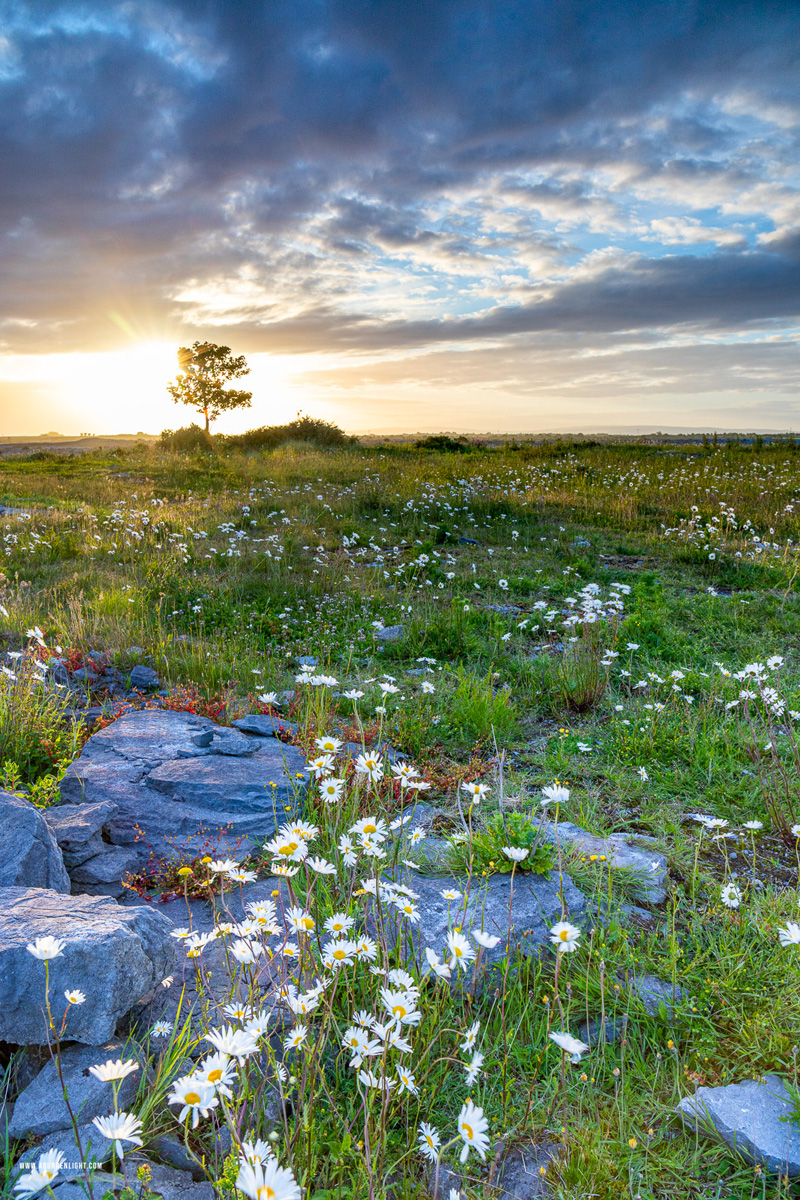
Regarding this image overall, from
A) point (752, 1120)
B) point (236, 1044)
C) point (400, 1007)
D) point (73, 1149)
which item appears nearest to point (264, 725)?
point (73, 1149)

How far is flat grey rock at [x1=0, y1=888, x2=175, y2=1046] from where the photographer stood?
6.54ft

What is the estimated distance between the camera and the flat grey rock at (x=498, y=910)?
2672 millimetres


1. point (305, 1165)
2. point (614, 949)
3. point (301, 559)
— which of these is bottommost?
point (614, 949)

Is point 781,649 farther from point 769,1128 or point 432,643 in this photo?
point 769,1128

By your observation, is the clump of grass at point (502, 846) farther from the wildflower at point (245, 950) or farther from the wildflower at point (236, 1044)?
the wildflower at point (236, 1044)

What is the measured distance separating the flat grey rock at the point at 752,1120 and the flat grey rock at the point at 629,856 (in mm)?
999

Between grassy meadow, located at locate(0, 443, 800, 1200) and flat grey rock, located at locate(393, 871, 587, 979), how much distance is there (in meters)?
0.09

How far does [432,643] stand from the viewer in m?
6.82

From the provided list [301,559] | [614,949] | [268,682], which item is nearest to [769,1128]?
[614,949]

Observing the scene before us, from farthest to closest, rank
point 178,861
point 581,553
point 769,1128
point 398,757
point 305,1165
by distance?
point 581,553, point 398,757, point 178,861, point 769,1128, point 305,1165

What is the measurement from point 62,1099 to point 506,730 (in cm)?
360

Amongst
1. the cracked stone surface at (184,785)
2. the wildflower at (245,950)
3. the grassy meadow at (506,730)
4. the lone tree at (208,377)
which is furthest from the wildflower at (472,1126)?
the lone tree at (208,377)

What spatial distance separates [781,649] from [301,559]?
21.0 ft

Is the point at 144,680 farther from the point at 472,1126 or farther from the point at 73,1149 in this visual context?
the point at 472,1126
